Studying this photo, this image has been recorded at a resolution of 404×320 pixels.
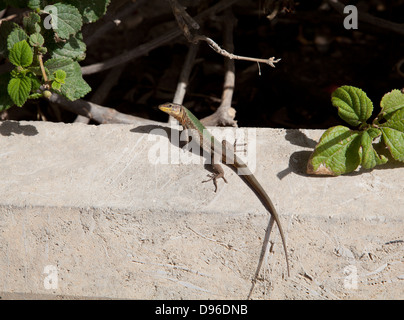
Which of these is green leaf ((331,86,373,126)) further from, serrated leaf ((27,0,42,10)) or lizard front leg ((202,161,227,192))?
serrated leaf ((27,0,42,10))

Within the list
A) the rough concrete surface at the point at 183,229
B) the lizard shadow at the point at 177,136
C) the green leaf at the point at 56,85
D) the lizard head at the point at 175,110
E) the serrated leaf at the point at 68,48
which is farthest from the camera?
the lizard head at the point at 175,110

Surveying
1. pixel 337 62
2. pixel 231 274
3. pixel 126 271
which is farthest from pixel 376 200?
pixel 337 62

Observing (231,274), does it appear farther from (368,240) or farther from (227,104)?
(227,104)

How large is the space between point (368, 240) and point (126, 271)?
2.59 feet

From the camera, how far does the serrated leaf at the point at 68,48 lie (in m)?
1.72

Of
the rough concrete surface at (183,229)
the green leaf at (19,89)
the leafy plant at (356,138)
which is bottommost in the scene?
the rough concrete surface at (183,229)

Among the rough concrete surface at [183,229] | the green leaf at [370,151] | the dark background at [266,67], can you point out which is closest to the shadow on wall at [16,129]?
the rough concrete surface at [183,229]

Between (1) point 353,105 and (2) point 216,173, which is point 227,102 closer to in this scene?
(2) point 216,173

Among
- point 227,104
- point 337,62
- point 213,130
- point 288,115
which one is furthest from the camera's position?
point 337,62

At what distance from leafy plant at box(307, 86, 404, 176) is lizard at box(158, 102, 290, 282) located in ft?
0.66

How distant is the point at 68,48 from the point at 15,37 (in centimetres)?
18

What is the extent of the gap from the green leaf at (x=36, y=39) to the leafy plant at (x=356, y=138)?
3.17 ft

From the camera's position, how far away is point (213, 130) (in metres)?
1.91

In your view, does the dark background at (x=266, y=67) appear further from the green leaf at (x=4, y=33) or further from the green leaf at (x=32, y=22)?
the green leaf at (x=32, y=22)
